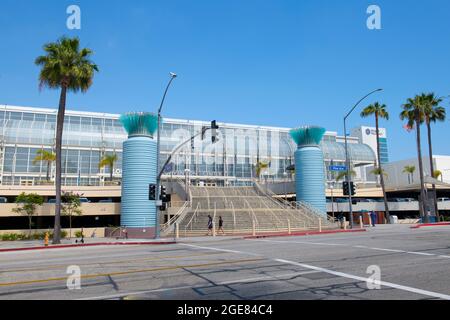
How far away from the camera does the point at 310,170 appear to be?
141ft

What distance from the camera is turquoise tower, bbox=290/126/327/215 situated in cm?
4231

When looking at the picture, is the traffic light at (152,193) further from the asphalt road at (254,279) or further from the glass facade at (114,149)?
the glass facade at (114,149)

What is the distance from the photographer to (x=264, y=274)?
9.92m

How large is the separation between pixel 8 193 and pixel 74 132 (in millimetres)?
34479

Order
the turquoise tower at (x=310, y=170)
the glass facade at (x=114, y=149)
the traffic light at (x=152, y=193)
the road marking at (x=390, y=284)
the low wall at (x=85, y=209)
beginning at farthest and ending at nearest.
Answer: the glass facade at (x=114, y=149) → the turquoise tower at (x=310, y=170) → the low wall at (x=85, y=209) → the traffic light at (x=152, y=193) → the road marking at (x=390, y=284)

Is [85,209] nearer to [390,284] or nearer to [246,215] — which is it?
[246,215]

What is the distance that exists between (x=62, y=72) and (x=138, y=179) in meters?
11.1

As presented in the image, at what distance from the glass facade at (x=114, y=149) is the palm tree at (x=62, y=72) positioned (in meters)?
34.1

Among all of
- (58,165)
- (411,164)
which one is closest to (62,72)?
(58,165)

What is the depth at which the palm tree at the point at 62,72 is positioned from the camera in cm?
2691

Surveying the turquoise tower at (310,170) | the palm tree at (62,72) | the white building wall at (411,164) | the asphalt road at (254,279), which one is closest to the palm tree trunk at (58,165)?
the palm tree at (62,72)
